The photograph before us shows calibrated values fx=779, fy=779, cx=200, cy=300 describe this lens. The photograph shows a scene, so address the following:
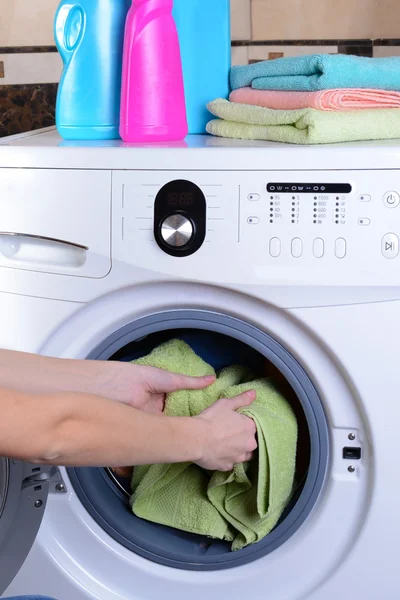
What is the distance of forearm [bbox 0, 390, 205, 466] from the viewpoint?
0.75 meters

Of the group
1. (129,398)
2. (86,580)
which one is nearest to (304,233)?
(129,398)

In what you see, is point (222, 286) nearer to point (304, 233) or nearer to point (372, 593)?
point (304, 233)

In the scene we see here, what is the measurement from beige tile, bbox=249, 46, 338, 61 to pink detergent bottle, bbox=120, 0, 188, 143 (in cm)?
65

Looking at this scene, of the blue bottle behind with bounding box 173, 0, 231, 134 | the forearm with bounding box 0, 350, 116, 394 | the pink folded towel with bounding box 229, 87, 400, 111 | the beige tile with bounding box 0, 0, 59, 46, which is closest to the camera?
the forearm with bounding box 0, 350, 116, 394

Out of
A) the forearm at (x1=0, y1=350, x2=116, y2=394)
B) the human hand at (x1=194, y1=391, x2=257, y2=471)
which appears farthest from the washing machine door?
the human hand at (x1=194, y1=391, x2=257, y2=471)

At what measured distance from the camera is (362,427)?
1.14 meters

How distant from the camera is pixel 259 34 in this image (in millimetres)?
1844

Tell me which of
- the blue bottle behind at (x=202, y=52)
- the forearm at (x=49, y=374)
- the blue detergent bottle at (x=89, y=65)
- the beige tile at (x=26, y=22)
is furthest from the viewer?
the beige tile at (x=26, y=22)

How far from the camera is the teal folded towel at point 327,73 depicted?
116 centimetres

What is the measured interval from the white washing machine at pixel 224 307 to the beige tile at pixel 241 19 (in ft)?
2.30

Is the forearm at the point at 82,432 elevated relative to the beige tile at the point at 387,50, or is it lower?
lower

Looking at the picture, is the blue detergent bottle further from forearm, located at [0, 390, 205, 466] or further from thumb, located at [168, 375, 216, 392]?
forearm, located at [0, 390, 205, 466]

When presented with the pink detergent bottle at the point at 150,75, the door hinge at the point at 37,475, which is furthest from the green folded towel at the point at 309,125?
the door hinge at the point at 37,475

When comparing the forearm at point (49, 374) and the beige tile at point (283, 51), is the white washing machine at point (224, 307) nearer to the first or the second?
the forearm at point (49, 374)
